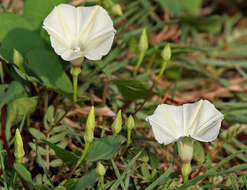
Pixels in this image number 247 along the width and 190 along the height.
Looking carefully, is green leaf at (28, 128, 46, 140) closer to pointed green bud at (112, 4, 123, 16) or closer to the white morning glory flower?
the white morning glory flower

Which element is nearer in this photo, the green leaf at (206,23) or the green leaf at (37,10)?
the green leaf at (37,10)

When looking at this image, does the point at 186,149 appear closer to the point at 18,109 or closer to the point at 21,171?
the point at 21,171

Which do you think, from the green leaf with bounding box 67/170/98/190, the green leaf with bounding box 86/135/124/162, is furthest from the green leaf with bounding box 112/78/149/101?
the green leaf with bounding box 67/170/98/190

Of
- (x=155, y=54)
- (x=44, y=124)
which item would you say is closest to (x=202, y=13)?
(x=155, y=54)

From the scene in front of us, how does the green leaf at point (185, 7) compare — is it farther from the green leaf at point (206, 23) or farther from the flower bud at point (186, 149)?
the flower bud at point (186, 149)

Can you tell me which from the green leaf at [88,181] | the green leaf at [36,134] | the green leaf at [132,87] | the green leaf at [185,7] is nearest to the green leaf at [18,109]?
the green leaf at [36,134]

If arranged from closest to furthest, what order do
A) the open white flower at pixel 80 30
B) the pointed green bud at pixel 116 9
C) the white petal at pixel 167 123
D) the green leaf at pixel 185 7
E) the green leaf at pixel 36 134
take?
1. the white petal at pixel 167 123
2. the open white flower at pixel 80 30
3. the green leaf at pixel 36 134
4. the pointed green bud at pixel 116 9
5. the green leaf at pixel 185 7
